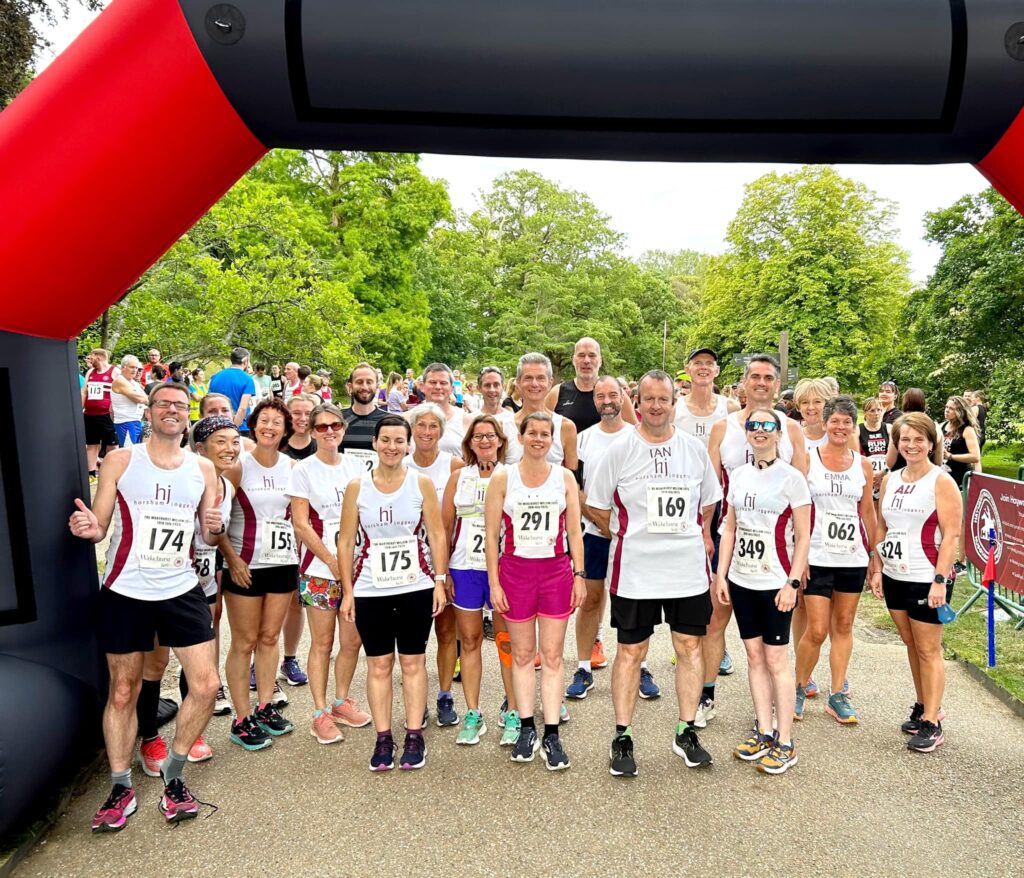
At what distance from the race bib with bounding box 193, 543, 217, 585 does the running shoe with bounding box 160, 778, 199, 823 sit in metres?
1.01

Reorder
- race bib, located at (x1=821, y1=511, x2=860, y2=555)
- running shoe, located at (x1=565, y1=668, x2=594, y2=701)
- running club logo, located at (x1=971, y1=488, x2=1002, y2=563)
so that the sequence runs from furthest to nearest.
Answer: running club logo, located at (x1=971, y1=488, x2=1002, y2=563) < running shoe, located at (x1=565, y1=668, x2=594, y2=701) < race bib, located at (x1=821, y1=511, x2=860, y2=555)

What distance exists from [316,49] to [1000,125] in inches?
99.5

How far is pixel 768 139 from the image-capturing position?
2.79 meters

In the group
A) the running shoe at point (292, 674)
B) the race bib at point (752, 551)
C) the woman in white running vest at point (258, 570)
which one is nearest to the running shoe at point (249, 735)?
the woman in white running vest at point (258, 570)

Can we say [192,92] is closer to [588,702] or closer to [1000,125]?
[1000,125]

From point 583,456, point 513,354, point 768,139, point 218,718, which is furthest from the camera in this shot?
point 513,354

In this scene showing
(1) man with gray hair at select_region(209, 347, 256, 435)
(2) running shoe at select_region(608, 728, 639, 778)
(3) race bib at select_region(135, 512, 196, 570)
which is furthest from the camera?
(1) man with gray hair at select_region(209, 347, 256, 435)

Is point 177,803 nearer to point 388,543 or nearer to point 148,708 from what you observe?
point 148,708

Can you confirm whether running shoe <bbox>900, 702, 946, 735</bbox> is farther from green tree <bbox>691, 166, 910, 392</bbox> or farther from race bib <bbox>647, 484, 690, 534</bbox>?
green tree <bbox>691, 166, 910, 392</bbox>

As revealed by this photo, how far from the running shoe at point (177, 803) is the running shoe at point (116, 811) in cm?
14

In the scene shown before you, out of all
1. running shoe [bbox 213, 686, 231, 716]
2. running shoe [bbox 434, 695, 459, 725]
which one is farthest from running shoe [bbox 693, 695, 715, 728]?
running shoe [bbox 213, 686, 231, 716]

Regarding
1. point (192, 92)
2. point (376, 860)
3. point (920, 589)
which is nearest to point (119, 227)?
point (192, 92)

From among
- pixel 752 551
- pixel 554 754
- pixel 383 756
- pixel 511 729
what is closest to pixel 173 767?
pixel 383 756

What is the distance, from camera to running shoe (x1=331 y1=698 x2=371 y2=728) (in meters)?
4.32
